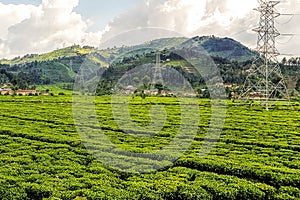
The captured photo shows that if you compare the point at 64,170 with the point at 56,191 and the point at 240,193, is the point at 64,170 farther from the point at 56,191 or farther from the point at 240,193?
the point at 240,193

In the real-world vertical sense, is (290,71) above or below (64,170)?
above

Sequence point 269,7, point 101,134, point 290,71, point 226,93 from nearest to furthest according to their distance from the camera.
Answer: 1. point 101,134
2. point 269,7
3. point 226,93
4. point 290,71

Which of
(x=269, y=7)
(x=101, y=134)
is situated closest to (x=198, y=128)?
(x=101, y=134)

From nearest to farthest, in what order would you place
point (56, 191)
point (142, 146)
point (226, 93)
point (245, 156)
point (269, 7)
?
point (56, 191) → point (245, 156) → point (142, 146) → point (269, 7) → point (226, 93)

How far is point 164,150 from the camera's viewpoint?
24031 mm

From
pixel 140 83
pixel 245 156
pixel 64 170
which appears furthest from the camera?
pixel 140 83

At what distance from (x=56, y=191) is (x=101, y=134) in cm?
1613

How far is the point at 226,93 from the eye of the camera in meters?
104

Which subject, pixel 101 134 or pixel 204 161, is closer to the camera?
pixel 204 161

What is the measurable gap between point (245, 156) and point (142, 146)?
7.26 metres

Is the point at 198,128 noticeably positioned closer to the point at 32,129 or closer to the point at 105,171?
the point at 32,129

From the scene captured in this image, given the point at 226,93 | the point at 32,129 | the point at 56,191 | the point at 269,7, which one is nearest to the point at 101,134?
the point at 32,129

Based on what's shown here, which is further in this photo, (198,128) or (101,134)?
→ (198,128)

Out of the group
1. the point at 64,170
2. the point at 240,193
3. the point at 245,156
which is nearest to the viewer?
the point at 240,193
